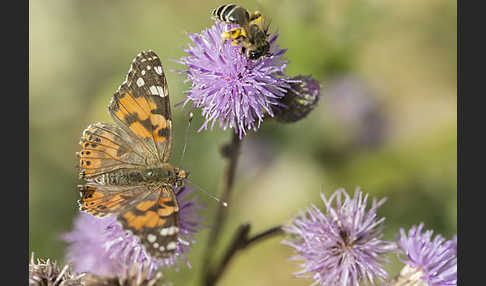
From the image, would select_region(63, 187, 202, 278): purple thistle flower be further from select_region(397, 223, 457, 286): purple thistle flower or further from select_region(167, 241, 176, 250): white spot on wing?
select_region(397, 223, 457, 286): purple thistle flower

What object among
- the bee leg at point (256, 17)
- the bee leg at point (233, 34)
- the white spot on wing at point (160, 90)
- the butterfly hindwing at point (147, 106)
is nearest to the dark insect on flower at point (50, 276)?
the butterfly hindwing at point (147, 106)

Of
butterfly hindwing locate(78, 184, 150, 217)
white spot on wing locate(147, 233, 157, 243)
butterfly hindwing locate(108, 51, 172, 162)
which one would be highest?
butterfly hindwing locate(108, 51, 172, 162)

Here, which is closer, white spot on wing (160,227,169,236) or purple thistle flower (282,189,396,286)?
white spot on wing (160,227,169,236)

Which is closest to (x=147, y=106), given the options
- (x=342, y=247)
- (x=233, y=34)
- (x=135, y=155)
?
(x=135, y=155)

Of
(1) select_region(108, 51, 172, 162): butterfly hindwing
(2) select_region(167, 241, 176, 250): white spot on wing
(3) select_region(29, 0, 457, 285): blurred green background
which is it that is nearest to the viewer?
(2) select_region(167, 241, 176, 250): white spot on wing

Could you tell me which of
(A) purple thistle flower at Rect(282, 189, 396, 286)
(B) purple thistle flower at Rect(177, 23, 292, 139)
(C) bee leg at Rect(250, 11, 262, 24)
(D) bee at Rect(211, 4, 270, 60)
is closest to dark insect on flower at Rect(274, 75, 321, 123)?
(B) purple thistle flower at Rect(177, 23, 292, 139)
